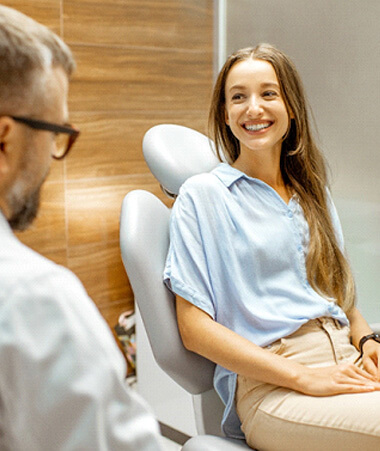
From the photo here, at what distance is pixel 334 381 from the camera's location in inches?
53.6

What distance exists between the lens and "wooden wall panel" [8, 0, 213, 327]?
8.52ft

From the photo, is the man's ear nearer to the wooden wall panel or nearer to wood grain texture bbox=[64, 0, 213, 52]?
the wooden wall panel

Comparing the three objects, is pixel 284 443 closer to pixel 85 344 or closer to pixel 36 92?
pixel 85 344

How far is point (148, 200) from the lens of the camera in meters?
1.59

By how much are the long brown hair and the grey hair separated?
3.04ft

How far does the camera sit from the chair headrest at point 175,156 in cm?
168

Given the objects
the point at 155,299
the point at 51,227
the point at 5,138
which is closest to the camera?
the point at 5,138

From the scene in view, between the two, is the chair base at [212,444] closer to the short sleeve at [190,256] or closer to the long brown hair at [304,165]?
the short sleeve at [190,256]

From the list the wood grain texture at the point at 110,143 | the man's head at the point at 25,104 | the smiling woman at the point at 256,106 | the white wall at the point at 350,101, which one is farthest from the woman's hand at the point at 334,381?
the wood grain texture at the point at 110,143

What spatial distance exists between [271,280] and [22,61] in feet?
3.07

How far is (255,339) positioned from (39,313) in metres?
0.88

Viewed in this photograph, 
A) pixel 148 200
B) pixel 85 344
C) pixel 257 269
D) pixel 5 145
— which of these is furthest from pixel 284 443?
pixel 5 145

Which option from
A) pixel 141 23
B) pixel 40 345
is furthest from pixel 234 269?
pixel 141 23

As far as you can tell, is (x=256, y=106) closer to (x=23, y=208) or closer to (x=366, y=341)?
(x=366, y=341)
